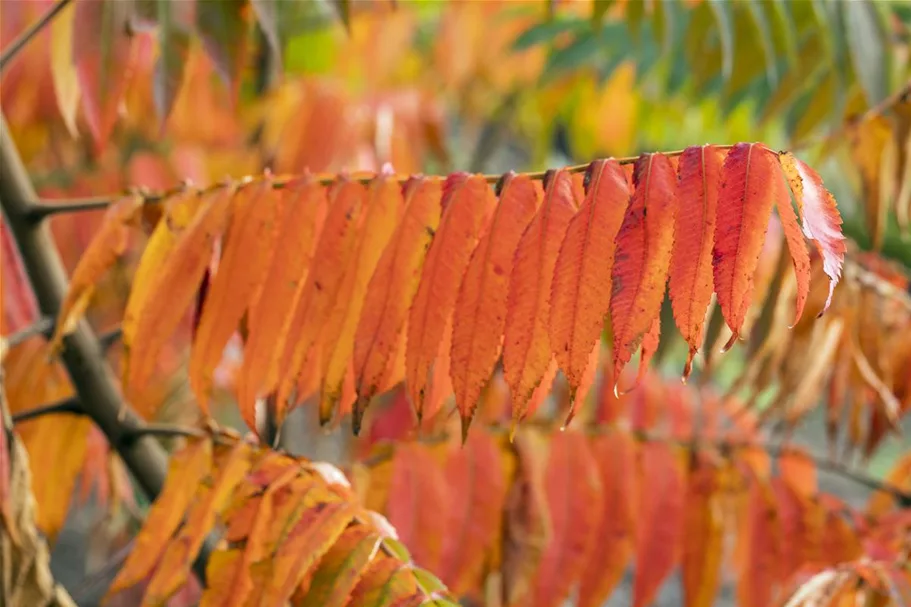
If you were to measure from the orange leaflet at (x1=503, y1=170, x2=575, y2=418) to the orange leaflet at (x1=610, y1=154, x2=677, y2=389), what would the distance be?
0.06 metres

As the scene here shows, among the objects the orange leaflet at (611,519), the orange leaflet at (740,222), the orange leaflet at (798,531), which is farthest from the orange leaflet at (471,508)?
the orange leaflet at (740,222)

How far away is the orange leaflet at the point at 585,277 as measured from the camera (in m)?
0.67

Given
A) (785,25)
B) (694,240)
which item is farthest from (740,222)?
(785,25)

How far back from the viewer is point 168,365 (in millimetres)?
2475

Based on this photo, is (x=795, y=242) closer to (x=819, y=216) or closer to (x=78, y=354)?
(x=819, y=216)

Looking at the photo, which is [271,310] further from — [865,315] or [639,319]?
[865,315]

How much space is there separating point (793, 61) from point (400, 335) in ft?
2.38

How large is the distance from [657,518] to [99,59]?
841 mm

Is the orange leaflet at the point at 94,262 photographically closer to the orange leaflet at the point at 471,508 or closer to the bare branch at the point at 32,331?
the bare branch at the point at 32,331

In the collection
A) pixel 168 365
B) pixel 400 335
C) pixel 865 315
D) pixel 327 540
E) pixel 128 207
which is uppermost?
pixel 128 207

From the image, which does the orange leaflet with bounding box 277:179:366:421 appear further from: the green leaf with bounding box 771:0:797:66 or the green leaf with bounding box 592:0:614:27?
the green leaf with bounding box 771:0:797:66

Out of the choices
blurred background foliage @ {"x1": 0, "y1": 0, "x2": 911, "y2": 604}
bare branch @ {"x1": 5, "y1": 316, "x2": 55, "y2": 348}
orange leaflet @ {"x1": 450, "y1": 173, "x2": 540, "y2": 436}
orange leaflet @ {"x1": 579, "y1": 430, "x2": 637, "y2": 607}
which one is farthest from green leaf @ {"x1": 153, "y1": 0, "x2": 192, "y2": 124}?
orange leaflet @ {"x1": 579, "y1": 430, "x2": 637, "y2": 607}

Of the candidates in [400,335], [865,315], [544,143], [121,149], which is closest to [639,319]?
[400,335]

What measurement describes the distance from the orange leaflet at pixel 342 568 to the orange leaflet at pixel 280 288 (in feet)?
0.40
